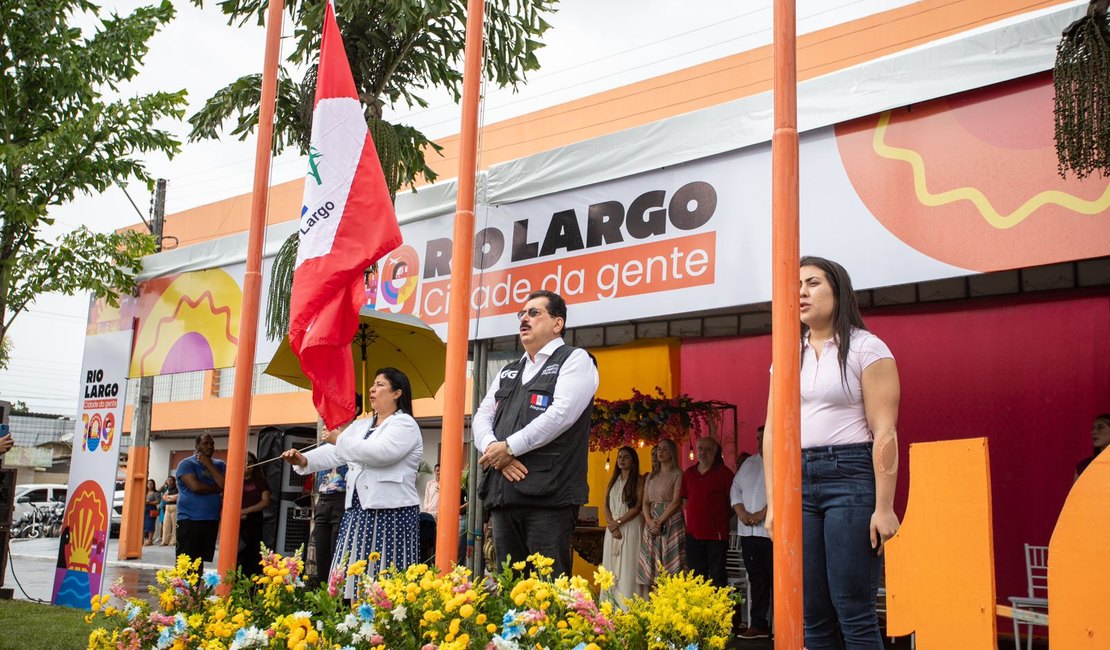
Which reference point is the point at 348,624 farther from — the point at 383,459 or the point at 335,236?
the point at 335,236

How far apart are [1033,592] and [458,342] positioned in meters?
5.62

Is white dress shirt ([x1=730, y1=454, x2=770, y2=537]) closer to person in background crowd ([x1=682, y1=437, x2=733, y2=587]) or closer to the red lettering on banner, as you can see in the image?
person in background crowd ([x1=682, y1=437, x2=733, y2=587])

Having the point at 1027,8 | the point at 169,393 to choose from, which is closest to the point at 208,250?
the point at 1027,8

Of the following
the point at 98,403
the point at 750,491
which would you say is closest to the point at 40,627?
the point at 98,403

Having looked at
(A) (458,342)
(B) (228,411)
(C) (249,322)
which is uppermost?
(B) (228,411)

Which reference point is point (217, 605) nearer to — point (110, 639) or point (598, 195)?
point (110, 639)

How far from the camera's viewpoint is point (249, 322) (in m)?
A: 4.94

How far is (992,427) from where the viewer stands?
912cm

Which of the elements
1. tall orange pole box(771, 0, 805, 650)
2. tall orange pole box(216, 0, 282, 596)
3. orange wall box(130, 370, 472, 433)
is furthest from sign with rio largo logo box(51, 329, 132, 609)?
orange wall box(130, 370, 472, 433)

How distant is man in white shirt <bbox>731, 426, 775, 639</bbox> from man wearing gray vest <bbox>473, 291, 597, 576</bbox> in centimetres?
450

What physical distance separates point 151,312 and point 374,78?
11.9 ft

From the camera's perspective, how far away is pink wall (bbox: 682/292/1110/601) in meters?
8.66

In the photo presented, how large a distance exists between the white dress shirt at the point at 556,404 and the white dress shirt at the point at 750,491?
4.56 metres

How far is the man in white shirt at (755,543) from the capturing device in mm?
8219
